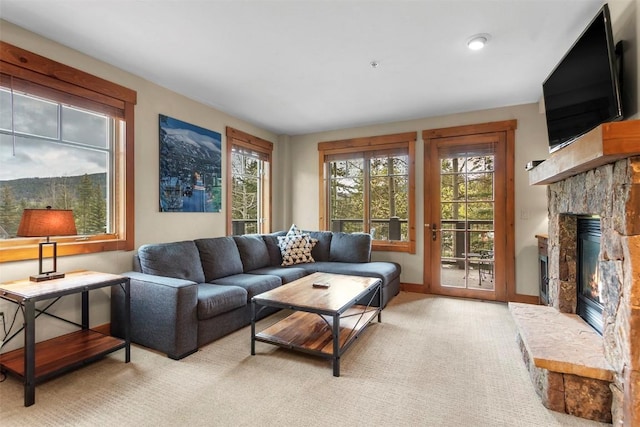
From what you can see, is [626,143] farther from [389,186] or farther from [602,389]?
[389,186]

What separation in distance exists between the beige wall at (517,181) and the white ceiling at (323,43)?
330 millimetres

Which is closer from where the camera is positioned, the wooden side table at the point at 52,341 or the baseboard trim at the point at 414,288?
the wooden side table at the point at 52,341

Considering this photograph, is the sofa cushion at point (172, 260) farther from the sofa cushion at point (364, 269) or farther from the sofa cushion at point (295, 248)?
the sofa cushion at point (364, 269)

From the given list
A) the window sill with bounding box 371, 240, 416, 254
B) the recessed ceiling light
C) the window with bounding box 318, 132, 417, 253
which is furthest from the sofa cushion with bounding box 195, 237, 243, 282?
the recessed ceiling light

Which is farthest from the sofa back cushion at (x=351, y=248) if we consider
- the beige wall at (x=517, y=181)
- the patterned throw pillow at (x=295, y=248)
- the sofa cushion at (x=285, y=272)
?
the sofa cushion at (x=285, y=272)

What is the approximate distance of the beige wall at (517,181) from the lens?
386cm

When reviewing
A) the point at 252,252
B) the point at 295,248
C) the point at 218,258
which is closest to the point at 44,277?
the point at 218,258

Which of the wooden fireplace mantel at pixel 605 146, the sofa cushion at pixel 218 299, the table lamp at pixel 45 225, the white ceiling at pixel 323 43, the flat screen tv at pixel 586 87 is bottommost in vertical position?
the sofa cushion at pixel 218 299

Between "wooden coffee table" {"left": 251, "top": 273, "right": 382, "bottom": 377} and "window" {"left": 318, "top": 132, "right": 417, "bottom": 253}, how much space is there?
174 cm

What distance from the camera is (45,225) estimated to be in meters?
2.08

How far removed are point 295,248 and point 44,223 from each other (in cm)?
278

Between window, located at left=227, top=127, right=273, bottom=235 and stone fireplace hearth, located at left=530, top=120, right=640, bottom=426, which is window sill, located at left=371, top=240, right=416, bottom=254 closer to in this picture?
window, located at left=227, top=127, right=273, bottom=235

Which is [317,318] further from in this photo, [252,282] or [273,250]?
[273,250]

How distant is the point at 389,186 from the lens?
4730 mm
